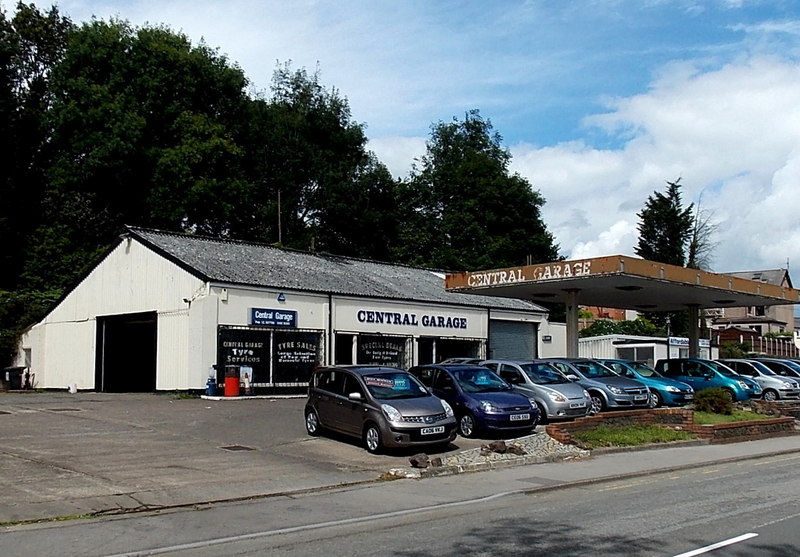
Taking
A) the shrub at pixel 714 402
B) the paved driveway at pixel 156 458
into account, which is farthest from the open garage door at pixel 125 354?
the shrub at pixel 714 402

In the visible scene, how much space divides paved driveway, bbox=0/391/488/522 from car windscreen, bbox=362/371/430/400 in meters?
1.16

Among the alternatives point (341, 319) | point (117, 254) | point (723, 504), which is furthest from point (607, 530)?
point (117, 254)

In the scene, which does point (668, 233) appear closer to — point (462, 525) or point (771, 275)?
point (771, 275)

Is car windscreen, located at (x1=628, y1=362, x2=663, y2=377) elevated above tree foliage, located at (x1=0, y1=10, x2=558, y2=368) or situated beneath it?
situated beneath

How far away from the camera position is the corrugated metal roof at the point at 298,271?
31094 mm

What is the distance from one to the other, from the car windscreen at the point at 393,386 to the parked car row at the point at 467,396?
20mm

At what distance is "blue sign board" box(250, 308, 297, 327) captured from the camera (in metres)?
30.4

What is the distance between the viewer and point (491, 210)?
63188 millimetres

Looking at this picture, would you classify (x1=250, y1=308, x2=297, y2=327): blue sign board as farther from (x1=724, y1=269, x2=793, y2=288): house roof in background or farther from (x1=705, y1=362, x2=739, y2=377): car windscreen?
(x1=724, y1=269, x2=793, y2=288): house roof in background

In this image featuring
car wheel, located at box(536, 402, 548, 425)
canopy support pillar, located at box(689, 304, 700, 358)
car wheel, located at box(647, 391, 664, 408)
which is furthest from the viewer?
canopy support pillar, located at box(689, 304, 700, 358)

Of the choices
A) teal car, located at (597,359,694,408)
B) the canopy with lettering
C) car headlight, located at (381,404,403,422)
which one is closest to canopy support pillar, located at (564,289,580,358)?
the canopy with lettering

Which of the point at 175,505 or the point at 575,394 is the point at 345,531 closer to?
the point at 175,505

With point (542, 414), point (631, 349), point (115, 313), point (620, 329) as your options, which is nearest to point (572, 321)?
point (542, 414)

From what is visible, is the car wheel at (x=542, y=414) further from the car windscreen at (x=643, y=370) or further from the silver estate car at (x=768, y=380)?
the silver estate car at (x=768, y=380)
